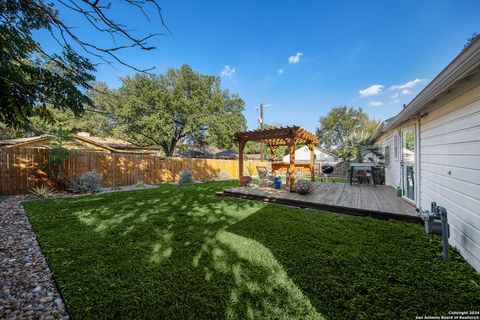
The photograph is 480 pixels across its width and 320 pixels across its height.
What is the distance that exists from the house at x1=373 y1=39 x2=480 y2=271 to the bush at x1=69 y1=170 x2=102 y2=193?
1008cm

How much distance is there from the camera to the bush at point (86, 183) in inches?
303

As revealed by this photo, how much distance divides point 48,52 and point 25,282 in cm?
273

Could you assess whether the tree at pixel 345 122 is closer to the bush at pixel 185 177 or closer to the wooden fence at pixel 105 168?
the wooden fence at pixel 105 168

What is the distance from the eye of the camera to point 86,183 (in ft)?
25.3

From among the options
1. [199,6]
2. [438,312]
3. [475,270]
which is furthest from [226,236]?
[199,6]

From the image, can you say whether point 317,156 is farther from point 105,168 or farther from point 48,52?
point 48,52

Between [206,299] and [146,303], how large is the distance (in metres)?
0.55

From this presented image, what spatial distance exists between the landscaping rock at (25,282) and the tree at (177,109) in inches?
569

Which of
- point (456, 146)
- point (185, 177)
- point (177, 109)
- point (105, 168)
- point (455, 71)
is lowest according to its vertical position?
point (185, 177)

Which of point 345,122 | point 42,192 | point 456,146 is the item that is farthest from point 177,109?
point 345,122

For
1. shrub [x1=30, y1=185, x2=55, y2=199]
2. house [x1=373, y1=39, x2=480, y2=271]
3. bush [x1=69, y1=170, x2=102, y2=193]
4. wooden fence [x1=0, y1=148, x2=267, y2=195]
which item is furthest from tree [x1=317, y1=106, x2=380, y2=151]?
shrub [x1=30, y1=185, x2=55, y2=199]

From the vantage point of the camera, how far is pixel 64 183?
7836 mm

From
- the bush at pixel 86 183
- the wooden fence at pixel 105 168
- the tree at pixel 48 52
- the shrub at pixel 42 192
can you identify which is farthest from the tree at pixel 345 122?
the tree at pixel 48 52

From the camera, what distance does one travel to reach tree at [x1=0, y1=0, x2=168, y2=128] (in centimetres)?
178
